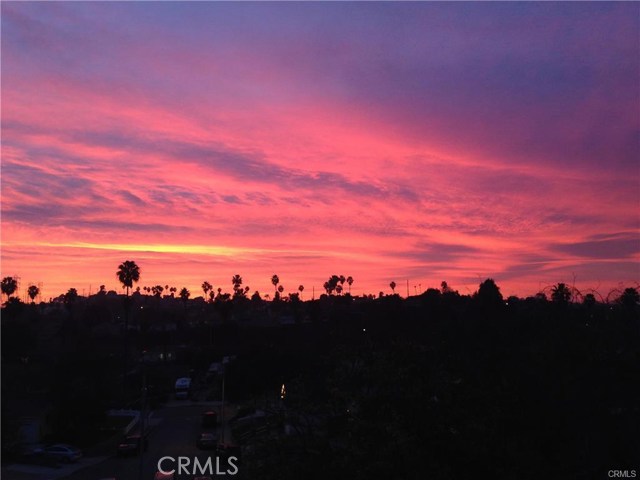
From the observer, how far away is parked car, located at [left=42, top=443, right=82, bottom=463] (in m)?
28.3

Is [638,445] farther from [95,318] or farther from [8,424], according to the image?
[95,318]

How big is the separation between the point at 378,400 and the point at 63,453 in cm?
1934

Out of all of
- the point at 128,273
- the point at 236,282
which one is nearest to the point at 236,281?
the point at 236,282

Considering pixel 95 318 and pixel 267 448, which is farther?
pixel 95 318

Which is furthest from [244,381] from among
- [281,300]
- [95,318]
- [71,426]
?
[281,300]

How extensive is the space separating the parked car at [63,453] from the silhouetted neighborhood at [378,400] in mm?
106

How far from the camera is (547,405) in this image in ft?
73.4

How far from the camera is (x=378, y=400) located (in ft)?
54.6

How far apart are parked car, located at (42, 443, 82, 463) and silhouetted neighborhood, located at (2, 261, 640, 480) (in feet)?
0.35

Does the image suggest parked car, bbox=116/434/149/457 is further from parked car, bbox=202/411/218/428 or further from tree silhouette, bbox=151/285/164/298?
tree silhouette, bbox=151/285/164/298

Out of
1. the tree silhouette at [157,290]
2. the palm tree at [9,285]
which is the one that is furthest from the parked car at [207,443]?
the tree silhouette at [157,290]

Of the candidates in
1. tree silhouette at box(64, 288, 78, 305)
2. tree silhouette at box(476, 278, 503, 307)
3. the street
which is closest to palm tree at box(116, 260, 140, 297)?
tree silhouette at box(64, 288, 78, 305)

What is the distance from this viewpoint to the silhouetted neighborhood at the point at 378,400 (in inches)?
632

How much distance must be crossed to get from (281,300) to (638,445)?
10868cm
